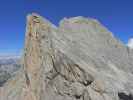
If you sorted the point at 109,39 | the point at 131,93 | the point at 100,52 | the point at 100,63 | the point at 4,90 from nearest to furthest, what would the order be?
the point at 131,93 → the point at 100,63 → the point at 100,52 → the point at 109,39 → the point at 4,90

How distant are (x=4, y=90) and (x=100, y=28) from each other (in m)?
23.9

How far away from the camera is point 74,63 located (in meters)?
33.4

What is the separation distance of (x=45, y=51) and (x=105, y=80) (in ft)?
32.3

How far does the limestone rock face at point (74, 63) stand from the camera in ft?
107

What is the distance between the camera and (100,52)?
39.7 metres

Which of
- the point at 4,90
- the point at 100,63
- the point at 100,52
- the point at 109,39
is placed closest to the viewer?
the point at 100,63

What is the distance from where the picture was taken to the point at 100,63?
36188mm

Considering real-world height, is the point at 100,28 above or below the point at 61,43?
above

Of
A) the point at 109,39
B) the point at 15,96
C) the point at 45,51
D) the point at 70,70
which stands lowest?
the point at 15,96

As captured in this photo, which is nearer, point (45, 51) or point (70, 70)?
point (70, 70)

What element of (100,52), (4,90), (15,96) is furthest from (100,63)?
(4,90)

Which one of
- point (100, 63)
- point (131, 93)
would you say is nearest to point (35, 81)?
point (100, 63)

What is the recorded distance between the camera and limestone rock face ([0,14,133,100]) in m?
32.6

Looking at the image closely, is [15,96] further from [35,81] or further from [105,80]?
[105,80]
